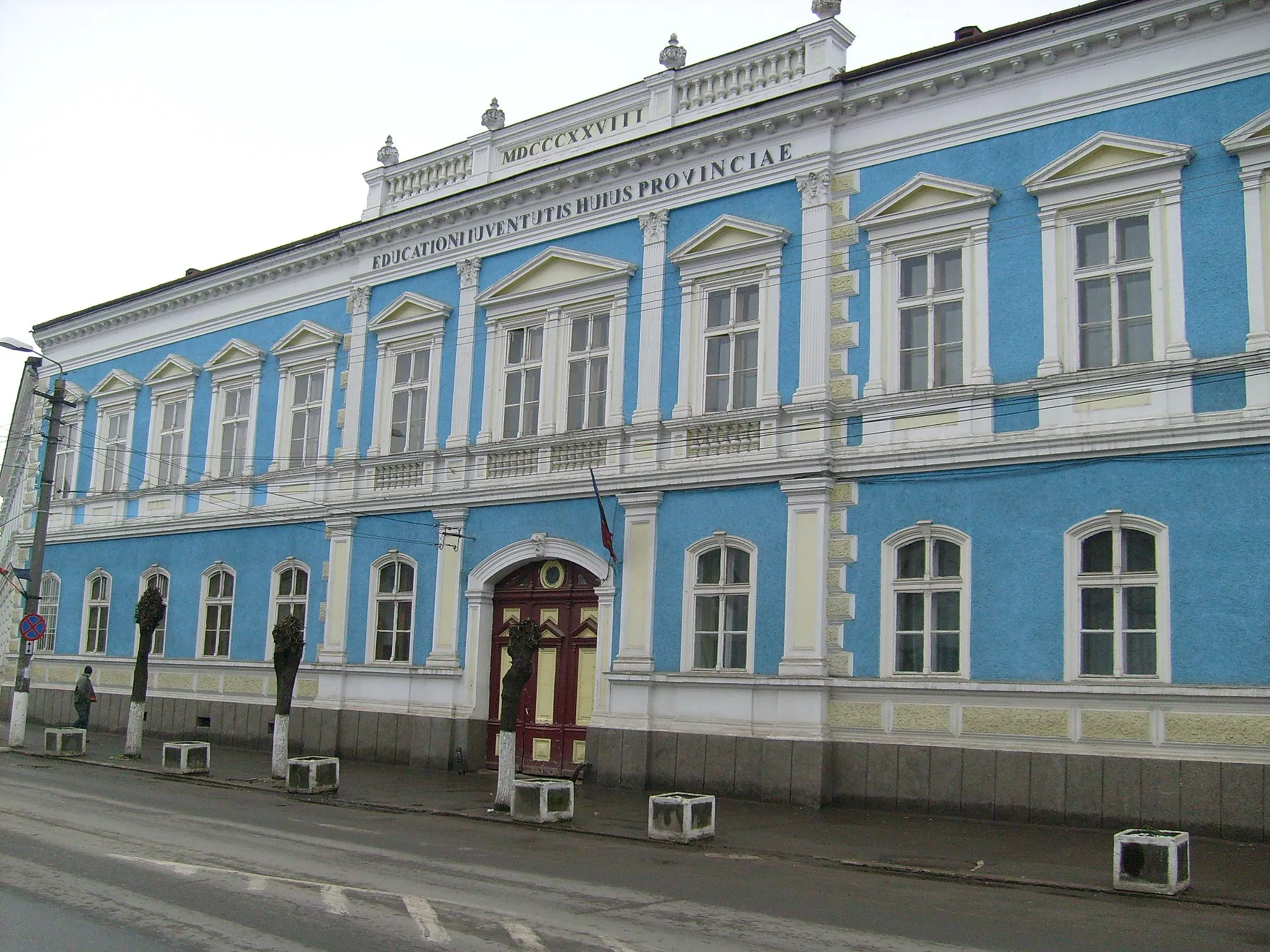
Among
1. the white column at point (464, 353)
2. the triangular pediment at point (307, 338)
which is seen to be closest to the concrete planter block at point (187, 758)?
the white column at point (464, 353)

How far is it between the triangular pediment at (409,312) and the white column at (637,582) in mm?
6245

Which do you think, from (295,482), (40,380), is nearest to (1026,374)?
(295,482)

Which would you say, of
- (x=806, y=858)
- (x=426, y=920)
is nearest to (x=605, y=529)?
(x=806, y=858)

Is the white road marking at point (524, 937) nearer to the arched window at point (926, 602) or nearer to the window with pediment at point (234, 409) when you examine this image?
the arched window at point (926, 602)

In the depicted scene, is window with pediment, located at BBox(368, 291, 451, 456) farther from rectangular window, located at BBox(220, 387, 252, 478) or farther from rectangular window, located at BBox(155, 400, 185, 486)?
rectangular window, located at BBox(155, 400, 185, 486)

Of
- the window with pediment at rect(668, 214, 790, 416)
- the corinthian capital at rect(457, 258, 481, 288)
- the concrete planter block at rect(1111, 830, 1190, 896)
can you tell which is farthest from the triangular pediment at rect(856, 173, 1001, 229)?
the concrete planter block at rect(1111, 830, 1190, 896)

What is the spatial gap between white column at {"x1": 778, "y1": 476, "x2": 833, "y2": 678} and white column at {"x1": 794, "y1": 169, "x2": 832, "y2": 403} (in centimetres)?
144

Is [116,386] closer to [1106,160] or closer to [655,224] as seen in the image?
[655,224]

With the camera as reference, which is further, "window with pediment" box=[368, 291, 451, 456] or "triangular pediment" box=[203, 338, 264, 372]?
Result: "triangular pediment" box=[203, 338, 264, 372]

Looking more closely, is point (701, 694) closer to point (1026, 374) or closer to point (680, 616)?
point (680, 616)

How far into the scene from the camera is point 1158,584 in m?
15.4

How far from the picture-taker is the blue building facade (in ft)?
51.2

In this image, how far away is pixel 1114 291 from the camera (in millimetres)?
16484

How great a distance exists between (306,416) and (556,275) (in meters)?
7.43
